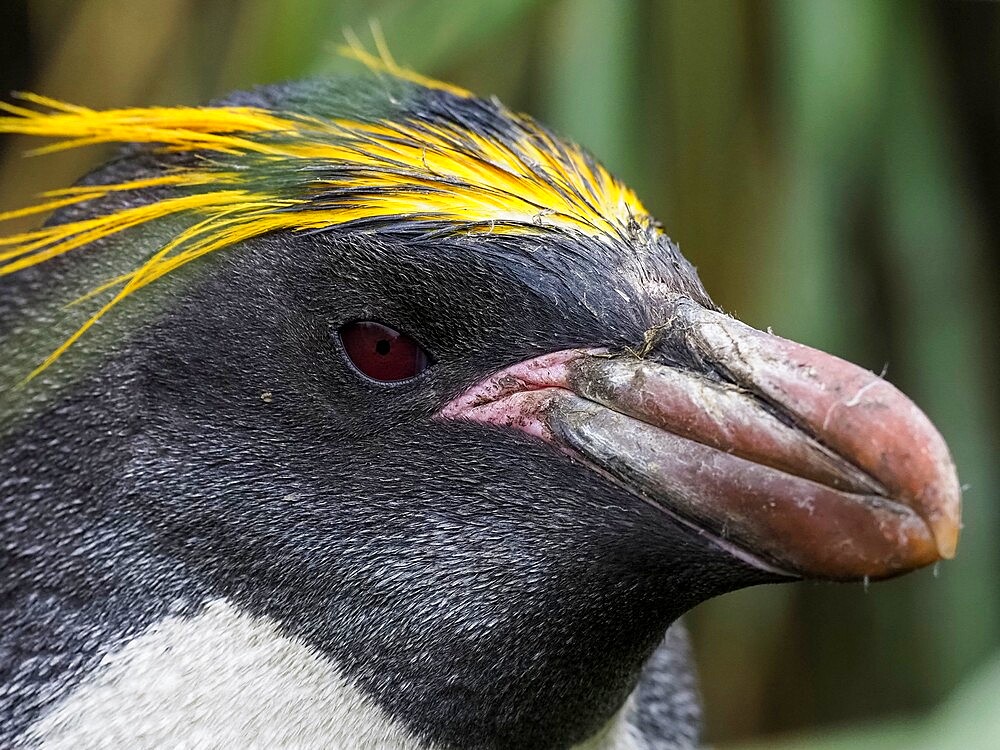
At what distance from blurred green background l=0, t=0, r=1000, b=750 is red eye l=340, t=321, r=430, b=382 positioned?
0.66m

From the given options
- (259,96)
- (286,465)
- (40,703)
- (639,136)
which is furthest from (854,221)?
(40,703)

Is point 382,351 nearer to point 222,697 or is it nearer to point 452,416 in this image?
point 452,416

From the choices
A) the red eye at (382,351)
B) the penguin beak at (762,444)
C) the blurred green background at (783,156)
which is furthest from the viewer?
the blurred green background at (783,156)

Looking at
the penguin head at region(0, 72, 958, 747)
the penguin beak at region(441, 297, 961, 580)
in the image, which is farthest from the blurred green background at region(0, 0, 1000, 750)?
the penguin beak at region(441, 297, 961, 580)

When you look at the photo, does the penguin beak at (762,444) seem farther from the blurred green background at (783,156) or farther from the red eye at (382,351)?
the blurred green background at (783,156)

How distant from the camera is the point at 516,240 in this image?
1034 mm

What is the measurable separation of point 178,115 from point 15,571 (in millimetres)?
462

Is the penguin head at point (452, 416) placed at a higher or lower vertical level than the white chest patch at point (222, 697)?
higher

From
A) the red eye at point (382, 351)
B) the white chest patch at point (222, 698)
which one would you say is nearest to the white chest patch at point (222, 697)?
the white chest patch at point (222, 698)

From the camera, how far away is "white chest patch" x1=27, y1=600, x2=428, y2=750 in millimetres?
1049

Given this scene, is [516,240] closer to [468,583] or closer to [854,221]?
[468,583]

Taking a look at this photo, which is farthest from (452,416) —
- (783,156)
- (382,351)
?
(783,156)

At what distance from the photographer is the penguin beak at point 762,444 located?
882mm

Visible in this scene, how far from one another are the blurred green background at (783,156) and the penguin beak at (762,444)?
0.77 m
